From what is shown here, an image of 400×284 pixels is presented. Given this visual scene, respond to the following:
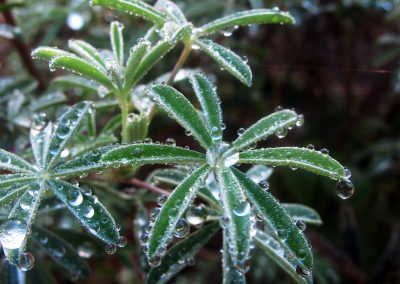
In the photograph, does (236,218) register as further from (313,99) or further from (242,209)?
(313,99)

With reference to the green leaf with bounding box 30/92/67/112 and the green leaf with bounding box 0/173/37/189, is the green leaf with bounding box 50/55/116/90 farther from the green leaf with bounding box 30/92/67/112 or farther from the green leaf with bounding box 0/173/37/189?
the green leaf with bounding box 30/92/67/112

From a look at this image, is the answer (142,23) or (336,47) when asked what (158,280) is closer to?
(142,23)

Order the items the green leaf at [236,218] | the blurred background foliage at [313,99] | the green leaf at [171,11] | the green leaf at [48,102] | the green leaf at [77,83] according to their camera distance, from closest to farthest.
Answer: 1. the green leaf at [236,218]
2. the green leaf at [171,11]
3. the green leaf at [77,83]
4. the green leaf at [48,102]
5. the blurred background foliage at [313,99]

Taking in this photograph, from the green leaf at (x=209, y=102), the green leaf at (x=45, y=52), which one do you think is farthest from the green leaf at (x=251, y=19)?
the green leaf at (x=45, y=52)

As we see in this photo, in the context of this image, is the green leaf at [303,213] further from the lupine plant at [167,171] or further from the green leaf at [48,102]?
the green leaf at [48,102]

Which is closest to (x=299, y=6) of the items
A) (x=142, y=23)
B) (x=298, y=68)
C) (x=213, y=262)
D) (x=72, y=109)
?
(x=298, y=68)

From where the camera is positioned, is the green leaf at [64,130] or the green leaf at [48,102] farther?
the green leaf at [48,102]

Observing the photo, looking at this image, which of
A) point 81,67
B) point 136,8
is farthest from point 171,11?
point 81,67
